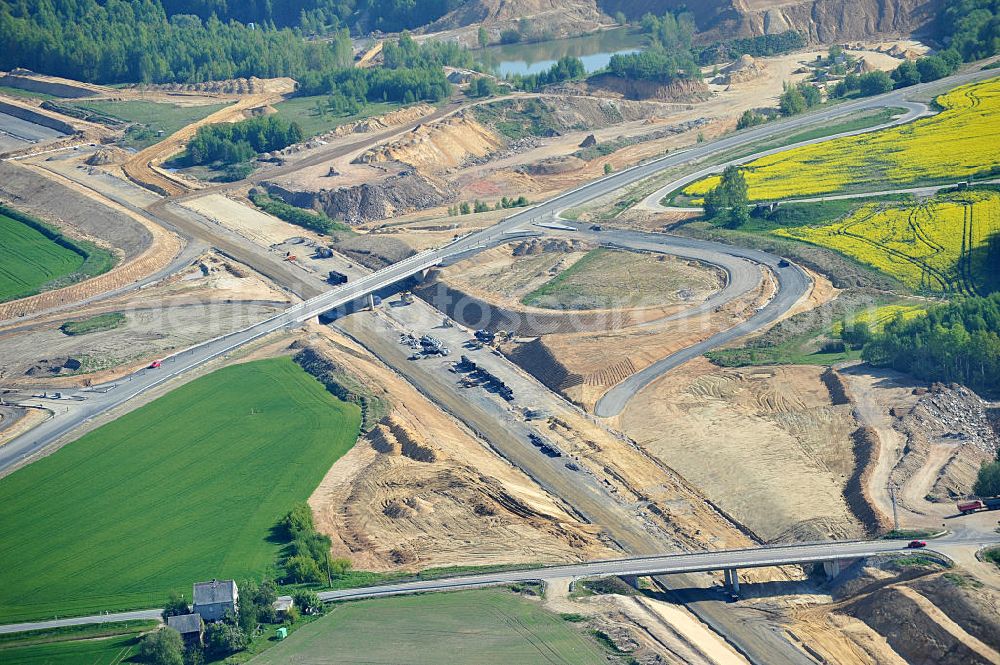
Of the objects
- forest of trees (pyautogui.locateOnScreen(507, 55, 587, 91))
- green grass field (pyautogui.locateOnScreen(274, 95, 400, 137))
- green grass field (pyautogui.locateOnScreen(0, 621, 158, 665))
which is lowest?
green grass field (pyautogui.locateOnScreen(0, 621, 158, 665))

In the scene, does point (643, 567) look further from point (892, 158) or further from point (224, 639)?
point (892, 158)

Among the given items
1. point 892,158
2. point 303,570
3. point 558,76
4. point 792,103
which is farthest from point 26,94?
point 303,570

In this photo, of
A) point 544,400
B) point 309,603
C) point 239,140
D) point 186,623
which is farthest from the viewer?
point 239,140

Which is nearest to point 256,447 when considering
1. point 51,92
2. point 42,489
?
point 42,489

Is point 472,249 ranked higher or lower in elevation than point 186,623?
higher

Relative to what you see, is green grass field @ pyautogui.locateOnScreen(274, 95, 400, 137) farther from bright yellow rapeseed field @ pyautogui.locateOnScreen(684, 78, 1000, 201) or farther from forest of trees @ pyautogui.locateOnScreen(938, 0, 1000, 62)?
forest of trees @ pyautogui.locateOnScreen(938, 0, 1000, 62)

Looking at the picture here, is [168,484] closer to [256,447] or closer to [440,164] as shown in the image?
[256,447]

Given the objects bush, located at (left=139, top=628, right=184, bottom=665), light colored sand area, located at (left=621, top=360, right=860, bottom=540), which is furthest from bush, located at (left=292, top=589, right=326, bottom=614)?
light colored sand area, located at (left=621, top=360, right=860, bottom=540)
